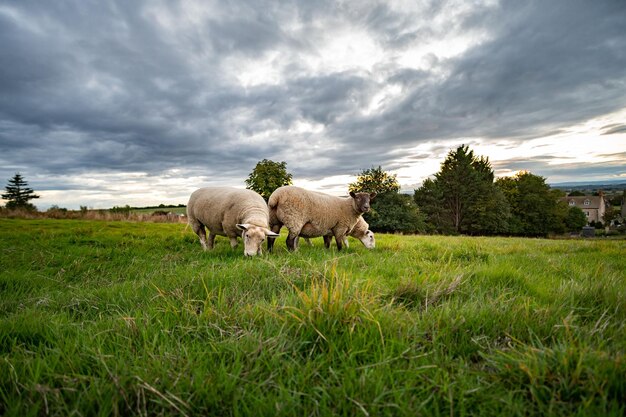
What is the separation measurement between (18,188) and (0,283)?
88500 mm

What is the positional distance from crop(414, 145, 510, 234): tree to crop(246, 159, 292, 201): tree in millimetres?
31753

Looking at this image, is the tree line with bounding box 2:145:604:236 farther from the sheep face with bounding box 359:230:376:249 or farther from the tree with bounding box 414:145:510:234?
the sheep face with bounding box 359:230:376:249

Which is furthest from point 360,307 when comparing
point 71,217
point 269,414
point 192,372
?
point 71,217

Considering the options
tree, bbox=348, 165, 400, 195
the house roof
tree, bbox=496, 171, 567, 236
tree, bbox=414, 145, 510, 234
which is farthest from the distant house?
tree, bbox=348, 165, 400, 195

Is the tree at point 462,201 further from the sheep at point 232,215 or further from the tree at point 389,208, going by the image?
the sheep at point 232,215

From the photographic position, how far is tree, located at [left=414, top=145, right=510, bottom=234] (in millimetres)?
56656

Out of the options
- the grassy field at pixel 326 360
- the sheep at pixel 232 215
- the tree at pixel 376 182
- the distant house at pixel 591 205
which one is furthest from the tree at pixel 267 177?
the distant house at pixel 591 205

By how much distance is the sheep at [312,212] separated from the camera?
364 inches

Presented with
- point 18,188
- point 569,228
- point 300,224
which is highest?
point 18,188

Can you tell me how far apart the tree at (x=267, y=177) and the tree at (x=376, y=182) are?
1613 cm

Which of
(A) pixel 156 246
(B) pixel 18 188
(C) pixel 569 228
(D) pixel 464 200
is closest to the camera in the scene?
(A) pixel 156 246

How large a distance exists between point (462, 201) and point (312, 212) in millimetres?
60065

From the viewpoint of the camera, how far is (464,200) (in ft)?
197

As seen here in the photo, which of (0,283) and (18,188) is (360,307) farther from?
(18,188)
